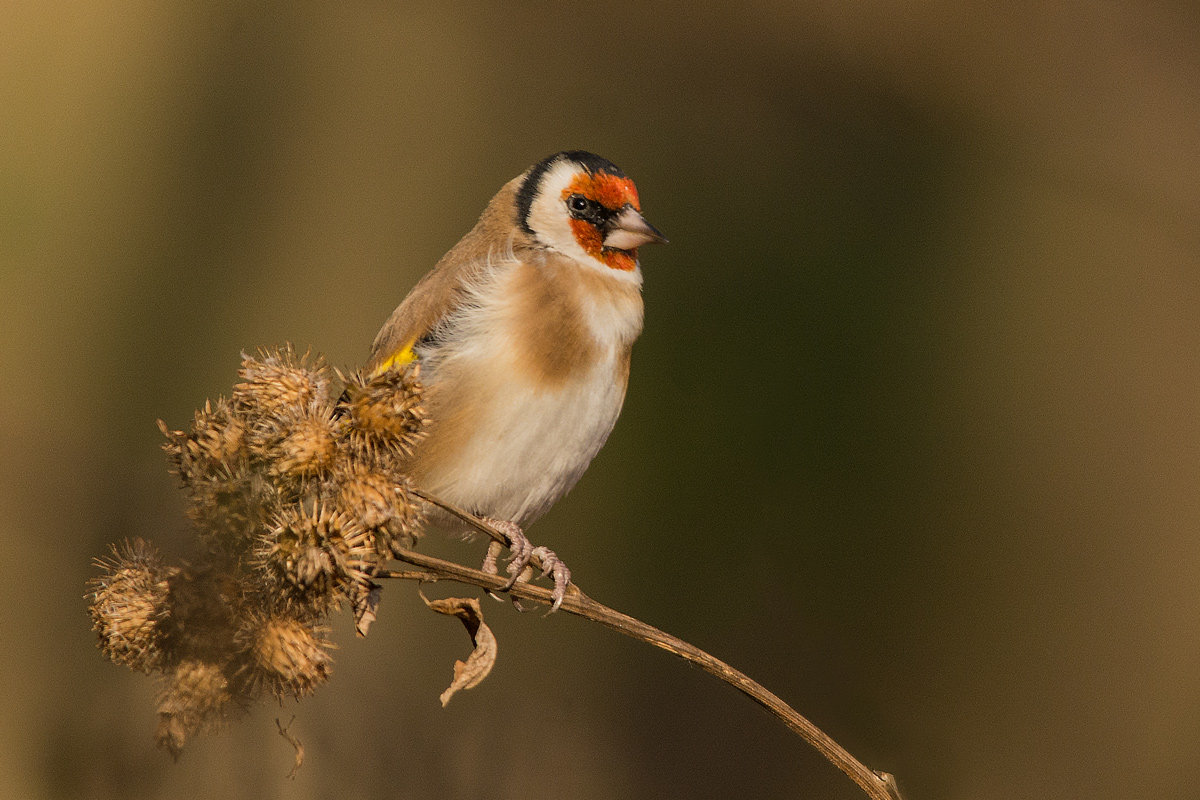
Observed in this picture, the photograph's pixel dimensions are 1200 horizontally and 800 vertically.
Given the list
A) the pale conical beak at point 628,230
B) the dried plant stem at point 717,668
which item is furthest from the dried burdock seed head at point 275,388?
the pale conical beak at point 628,230

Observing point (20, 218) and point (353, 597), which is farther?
point (20, 218)

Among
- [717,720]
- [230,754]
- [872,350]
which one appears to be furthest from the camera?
[872,350]

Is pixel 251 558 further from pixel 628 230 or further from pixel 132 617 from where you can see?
pixel 628 230

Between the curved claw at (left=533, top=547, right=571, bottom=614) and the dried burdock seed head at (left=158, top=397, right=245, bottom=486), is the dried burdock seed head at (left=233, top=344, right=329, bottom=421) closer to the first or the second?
the dried burdock seed head at (left=158, top=397, right=245, bottom=486)

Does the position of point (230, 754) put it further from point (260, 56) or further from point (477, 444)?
point (260, 56)

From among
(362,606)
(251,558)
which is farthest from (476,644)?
(251,558)

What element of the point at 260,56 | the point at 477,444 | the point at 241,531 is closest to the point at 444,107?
the point at 260,56

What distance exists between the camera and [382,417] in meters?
1.05

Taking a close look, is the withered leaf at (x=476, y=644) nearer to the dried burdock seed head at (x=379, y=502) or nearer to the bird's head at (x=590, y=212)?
the dried burdock seed head at (x=379, y=502)

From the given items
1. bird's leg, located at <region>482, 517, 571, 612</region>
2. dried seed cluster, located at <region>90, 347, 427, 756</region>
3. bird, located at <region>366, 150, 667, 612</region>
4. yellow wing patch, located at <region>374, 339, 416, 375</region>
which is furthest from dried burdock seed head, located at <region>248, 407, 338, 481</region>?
yellow wing patch, located at <region>374, 339, 416, 375</region>

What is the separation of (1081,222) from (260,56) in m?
3.13

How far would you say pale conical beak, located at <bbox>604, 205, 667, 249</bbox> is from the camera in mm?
1485

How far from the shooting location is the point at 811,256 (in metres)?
3.82

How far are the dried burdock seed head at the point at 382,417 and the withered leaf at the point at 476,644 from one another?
0.50 feet
